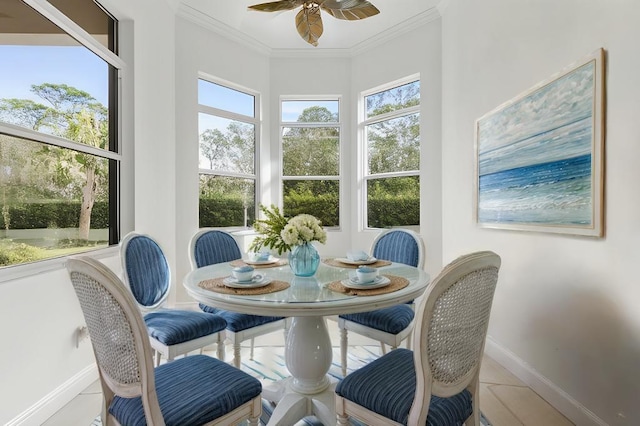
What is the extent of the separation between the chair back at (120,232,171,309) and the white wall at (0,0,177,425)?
42 cm

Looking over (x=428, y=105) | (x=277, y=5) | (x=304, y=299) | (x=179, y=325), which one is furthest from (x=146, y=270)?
(x=428, y=105)

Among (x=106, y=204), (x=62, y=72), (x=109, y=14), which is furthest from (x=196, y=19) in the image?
(x=106, y=204)

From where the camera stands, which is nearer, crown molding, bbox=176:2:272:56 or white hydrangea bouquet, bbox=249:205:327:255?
white hydrangea bouquet, bbox=249:205:327:255

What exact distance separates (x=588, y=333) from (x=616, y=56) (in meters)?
1.32

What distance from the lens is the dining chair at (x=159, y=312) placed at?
1783 millimetres

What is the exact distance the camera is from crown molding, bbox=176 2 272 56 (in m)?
3.37

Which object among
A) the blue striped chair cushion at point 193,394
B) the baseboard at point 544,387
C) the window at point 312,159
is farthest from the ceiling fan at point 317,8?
the baseboard at point 544,387

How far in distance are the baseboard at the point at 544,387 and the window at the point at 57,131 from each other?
2.99m

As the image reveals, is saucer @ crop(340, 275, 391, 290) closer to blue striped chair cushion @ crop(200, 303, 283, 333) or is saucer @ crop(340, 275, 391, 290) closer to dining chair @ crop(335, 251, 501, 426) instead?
dining chair @ crop(335, 251, 501, 426)

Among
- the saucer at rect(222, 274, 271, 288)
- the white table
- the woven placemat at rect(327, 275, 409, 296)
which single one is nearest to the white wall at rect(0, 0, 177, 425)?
the white table

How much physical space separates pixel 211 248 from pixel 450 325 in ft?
6.29

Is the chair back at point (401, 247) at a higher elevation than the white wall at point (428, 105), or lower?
lower

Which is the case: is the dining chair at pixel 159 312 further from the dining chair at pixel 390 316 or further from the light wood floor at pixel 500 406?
the dining chair at pixel 390 316

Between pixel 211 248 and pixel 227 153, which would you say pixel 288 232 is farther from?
pixel 227 153
